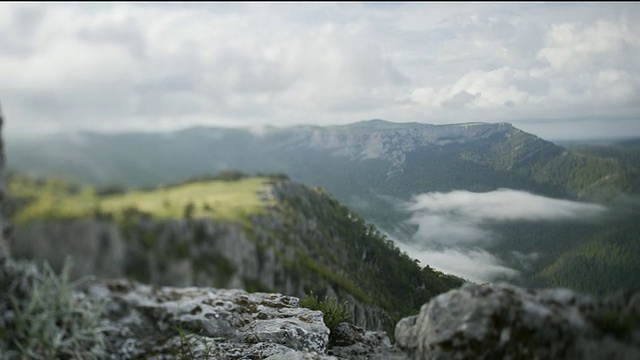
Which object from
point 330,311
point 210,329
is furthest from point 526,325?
point 210,329

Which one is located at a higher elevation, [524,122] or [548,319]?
[524,122]

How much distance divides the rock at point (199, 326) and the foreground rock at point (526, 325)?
1.52 metres

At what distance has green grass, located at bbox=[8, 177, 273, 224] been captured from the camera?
4.87 metres

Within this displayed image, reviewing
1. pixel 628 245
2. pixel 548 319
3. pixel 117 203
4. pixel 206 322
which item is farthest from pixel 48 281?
pixel 628 245

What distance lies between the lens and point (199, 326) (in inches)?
240

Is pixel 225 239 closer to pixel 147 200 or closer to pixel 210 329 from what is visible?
pixel 210 329

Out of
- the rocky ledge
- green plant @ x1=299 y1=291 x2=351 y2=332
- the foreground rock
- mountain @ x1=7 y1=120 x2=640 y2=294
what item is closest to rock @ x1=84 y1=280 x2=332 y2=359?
the rocky ledge

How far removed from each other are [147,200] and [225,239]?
309 centimetres

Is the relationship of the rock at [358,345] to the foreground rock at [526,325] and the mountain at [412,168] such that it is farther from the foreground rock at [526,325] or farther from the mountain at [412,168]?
the mountain at [412,168]

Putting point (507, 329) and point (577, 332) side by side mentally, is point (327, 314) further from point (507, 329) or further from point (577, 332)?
point (577, 332)

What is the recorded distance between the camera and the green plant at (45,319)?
479 centimetres

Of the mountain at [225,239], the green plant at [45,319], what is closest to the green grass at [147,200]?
the mountain at [225,239]

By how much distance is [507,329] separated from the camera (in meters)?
3.93

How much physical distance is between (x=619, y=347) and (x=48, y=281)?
548 centimetres
